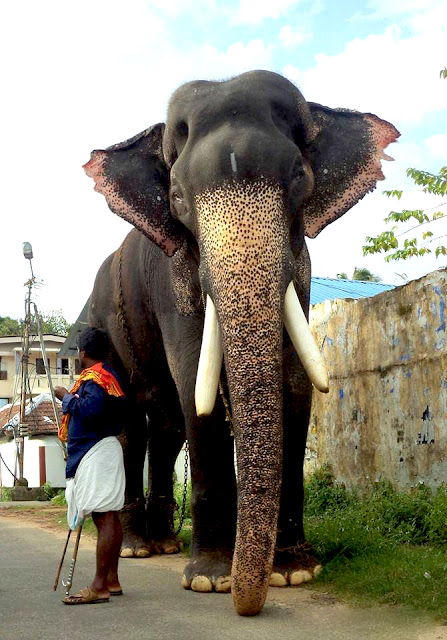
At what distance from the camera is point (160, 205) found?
17.0 feet

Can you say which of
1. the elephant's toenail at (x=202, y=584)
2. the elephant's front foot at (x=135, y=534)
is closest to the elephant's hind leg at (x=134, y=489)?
the elephant's front foot at (x=135, y=534)

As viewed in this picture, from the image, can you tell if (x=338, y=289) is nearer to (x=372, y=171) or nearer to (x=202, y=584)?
(x=372, y=171)

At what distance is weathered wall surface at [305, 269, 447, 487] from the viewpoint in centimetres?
640

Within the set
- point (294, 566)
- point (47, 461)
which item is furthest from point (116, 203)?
point (47, 461)

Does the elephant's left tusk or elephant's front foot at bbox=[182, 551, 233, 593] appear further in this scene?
elephant's front foot at bbox=[182, 551, 233, 593]

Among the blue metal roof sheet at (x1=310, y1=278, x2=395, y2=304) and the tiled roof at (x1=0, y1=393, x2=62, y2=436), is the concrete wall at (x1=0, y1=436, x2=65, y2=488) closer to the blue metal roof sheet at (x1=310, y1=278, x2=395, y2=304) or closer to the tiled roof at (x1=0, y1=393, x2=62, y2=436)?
the tiled roof at (x1=0, y1=393, x2=62, y2=436)

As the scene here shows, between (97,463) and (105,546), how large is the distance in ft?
1.36

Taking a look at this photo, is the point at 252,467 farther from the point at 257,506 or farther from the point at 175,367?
the point at 175,367

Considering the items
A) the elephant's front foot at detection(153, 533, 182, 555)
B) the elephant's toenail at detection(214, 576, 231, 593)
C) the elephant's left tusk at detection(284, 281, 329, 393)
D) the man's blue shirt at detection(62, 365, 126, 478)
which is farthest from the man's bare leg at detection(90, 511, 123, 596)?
the elephant's front foot at detection(153, 533, 182, 555)

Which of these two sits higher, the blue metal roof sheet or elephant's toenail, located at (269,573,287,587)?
the blue metal roof sheet

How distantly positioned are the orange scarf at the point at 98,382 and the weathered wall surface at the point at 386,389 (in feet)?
9.40

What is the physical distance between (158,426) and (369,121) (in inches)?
120

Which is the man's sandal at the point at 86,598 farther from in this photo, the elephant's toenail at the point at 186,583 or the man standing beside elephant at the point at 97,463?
the elephant's toenail at the point at 186,583

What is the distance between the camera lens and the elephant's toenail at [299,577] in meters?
4.54
